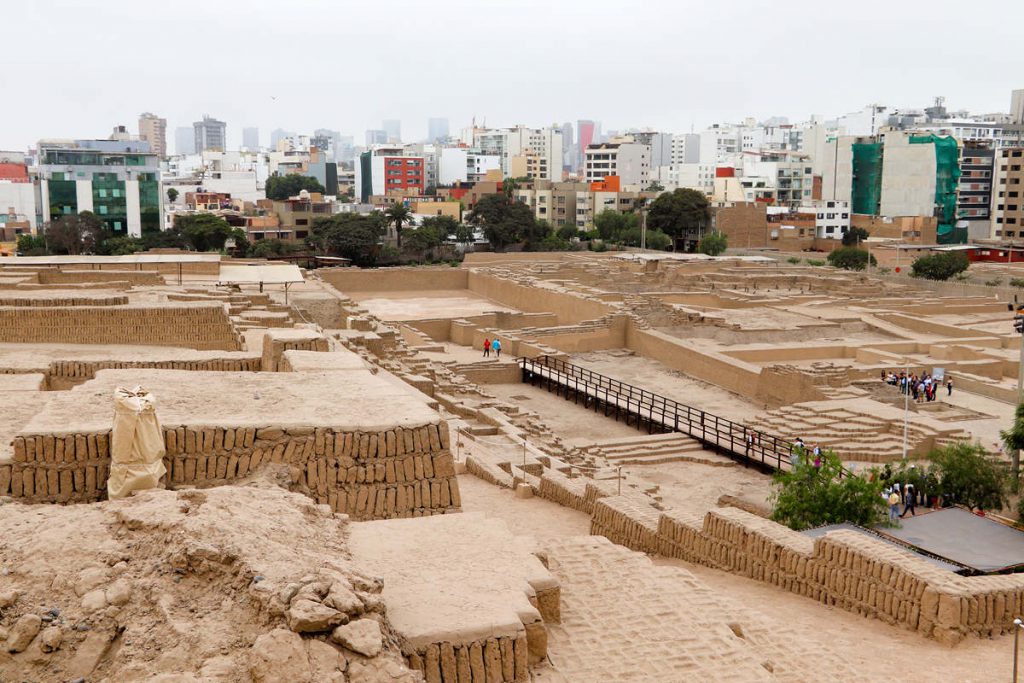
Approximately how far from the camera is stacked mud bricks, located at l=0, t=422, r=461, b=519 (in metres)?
6.82

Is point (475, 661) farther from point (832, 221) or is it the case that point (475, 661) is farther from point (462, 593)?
point (832, 221)

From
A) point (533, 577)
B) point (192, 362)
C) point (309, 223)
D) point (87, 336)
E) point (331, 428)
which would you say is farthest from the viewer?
point (309, 223)

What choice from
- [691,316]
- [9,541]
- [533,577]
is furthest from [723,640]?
[691,316]

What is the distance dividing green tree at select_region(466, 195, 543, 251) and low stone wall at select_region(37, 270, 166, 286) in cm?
3199

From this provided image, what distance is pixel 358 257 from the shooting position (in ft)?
156

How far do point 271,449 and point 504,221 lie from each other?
45753 millimetres

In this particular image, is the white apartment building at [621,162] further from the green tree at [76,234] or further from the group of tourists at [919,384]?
the group of tourists at [919,384]

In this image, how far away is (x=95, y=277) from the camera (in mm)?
20625

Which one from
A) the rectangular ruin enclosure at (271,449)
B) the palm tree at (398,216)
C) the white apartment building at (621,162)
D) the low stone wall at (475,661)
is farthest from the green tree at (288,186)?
the low stone wall at (475,661)

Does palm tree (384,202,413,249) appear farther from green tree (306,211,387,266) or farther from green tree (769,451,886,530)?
green tree (769,451,886,530)

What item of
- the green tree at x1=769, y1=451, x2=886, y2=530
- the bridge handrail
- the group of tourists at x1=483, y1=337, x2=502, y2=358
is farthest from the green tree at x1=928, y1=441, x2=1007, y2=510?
the group of tourists at x1=483, y1=337, x2=502, y2=358

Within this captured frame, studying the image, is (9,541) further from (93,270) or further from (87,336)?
(93,270)

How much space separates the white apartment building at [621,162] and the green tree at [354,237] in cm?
3794

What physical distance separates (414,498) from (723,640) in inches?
95.0
